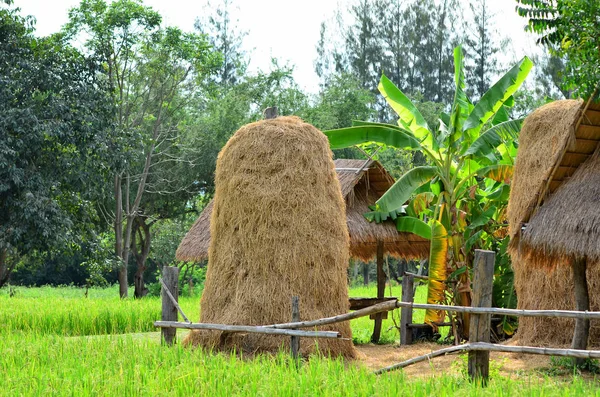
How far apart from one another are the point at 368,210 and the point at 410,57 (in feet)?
72.0

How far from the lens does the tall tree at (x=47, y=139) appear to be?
1363 cm

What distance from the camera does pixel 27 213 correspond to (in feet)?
43.7

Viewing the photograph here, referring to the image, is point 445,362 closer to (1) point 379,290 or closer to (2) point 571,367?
(2) point 571,367

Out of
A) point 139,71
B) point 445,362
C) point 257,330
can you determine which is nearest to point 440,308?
point 257,330

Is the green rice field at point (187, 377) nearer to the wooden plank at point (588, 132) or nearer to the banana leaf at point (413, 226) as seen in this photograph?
the wooden plank at point (588, 132)

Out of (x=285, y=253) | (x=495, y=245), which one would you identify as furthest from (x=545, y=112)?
(x=285, y=253)

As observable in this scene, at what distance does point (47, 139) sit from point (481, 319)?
989 cm

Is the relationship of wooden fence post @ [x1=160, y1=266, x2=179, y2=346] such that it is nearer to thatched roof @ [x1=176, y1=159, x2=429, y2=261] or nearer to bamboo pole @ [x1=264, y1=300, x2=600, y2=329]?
bamboo pole @ [x1=264, y1=300, x2=600, y2=329]

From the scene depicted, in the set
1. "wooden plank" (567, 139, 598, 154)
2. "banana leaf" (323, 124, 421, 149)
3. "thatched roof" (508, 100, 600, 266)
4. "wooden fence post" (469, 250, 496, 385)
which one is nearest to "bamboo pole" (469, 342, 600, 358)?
"wooden fence post" (469, 250, 496, 385)

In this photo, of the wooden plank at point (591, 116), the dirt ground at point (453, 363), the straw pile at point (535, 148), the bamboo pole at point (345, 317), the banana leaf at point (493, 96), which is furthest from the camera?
the banana leaf at point (493, 96)

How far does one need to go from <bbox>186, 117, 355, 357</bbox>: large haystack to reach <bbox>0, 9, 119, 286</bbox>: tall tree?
226 inches

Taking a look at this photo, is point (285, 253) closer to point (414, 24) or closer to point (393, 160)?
point (393, 160)

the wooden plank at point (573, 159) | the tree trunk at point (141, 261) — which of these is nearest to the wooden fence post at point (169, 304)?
the wooden plank at point (573, 159)

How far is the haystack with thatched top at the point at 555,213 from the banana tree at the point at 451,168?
0.98 metres
